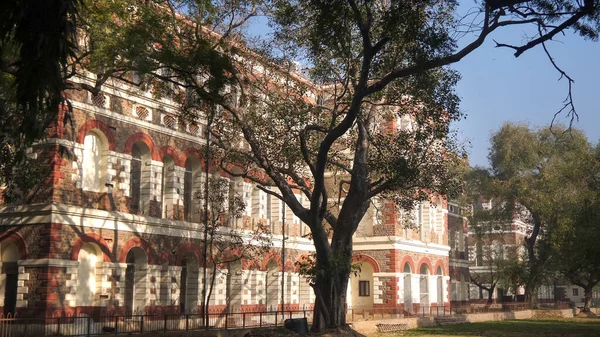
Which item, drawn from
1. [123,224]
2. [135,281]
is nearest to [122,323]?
[135,281]

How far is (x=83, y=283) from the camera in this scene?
1032 inches

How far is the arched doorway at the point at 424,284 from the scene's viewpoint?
4775 centimetres

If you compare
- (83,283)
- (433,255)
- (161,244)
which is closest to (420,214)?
(433,255)

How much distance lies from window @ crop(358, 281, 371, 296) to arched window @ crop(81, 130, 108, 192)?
839 inches

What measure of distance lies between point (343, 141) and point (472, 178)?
93.3 feet

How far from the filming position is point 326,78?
24688mm

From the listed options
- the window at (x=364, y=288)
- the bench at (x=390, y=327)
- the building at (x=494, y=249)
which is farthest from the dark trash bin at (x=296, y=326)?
the building at (x=494, y=249)

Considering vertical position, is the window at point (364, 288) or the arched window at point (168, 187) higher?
the arched window at point (168, 187)

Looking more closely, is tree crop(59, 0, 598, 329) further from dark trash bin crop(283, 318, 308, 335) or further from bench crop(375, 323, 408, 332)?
bench crop(375, 323, 408, 332)

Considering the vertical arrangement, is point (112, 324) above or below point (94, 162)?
below

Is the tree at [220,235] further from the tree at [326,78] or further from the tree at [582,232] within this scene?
the tree at [582,232]

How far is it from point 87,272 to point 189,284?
6.09 m

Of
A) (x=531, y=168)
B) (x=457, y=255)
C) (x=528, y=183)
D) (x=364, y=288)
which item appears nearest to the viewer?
(x=364, y=288)

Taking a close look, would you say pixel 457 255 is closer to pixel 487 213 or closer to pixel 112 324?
pixel 487 213
